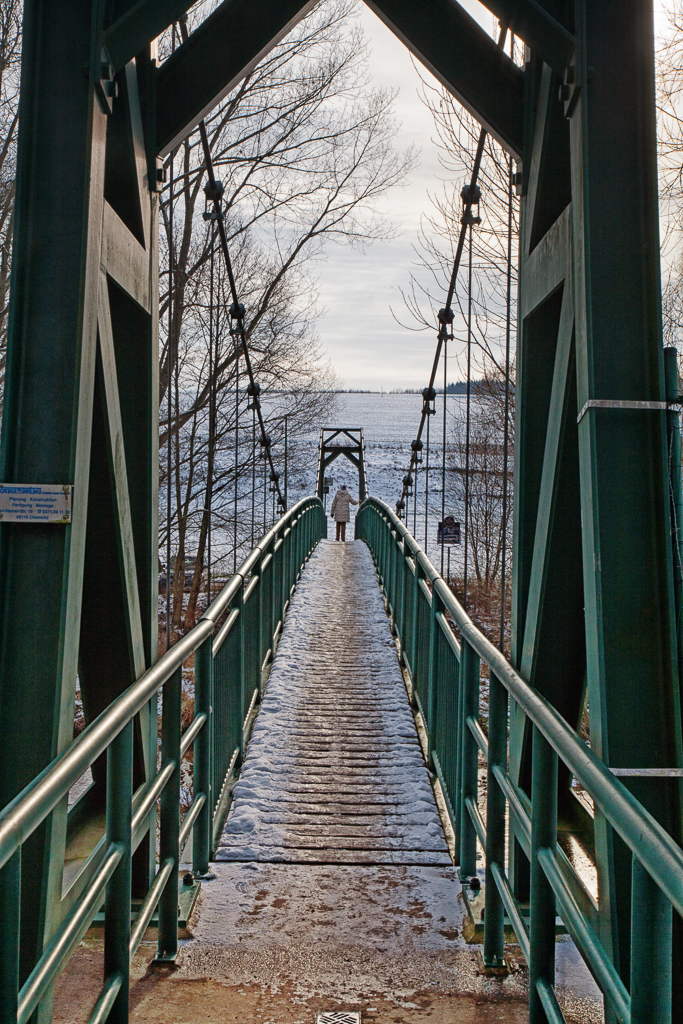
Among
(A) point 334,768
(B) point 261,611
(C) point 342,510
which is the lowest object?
(A) point 334,768

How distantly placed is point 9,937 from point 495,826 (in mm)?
1524

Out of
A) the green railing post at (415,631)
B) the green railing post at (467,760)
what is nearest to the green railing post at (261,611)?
the green railing post at (415,631)

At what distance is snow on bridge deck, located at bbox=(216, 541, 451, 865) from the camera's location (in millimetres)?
3379

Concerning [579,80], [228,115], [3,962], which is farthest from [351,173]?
[3,962]

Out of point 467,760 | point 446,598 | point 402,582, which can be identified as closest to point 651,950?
point 467,760

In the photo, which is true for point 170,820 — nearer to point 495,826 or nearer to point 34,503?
point 495,826

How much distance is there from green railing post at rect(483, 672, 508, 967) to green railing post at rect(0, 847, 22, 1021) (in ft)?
4.64

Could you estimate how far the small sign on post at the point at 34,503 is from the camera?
2096 millimetres

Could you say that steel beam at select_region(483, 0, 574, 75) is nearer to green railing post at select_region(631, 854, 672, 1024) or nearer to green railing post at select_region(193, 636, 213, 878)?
green railing post at select_region(631, 854, 672, 1024)

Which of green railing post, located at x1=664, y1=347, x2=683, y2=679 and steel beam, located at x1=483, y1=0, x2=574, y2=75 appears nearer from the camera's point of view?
green railing post, located at x1=664, y1=347, x2=683, y2=679

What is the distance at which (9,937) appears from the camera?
4.30 feet

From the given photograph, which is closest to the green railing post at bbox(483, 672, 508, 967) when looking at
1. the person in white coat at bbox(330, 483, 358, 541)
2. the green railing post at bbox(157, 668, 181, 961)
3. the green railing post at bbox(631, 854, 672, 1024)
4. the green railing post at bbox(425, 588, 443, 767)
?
the green railing post at bbox(157, 668, 181, 961)

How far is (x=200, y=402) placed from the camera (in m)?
13.2

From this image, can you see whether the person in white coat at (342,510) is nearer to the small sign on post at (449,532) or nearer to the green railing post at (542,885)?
the small sign on post at (449,532)
